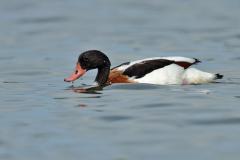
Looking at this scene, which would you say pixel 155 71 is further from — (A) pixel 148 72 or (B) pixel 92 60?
(B) pixel 92 60

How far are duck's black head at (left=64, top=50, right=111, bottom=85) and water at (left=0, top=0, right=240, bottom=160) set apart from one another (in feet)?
1.00

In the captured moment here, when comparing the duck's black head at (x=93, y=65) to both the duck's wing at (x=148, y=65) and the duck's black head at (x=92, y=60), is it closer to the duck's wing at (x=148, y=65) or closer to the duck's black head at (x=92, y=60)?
the duck's black head at (x=92, y=60)

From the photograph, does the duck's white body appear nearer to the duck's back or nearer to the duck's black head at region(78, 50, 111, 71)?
the duck's back

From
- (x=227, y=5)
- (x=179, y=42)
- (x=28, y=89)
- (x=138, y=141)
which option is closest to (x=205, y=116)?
(x=138, y=141)

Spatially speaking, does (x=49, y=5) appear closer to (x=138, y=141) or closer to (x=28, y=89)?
(x=28, y=89)

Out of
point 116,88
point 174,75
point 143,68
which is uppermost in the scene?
point 143,68

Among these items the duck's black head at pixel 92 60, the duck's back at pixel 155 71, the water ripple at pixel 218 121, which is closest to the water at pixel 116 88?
the water ripple at pixel 218 121

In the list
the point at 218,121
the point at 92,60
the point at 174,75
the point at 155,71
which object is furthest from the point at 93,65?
the point at 218,121

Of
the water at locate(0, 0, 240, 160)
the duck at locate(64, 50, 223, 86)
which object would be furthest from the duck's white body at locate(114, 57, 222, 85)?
the water at locate(0, 0, 240, 160)

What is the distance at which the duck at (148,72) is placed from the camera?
592 inches

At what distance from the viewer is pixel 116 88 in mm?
14859

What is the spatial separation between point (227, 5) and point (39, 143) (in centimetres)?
1668

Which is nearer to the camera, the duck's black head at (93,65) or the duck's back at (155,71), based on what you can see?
the duck's back at (155,71)

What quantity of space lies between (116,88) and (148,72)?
1.87 feet
